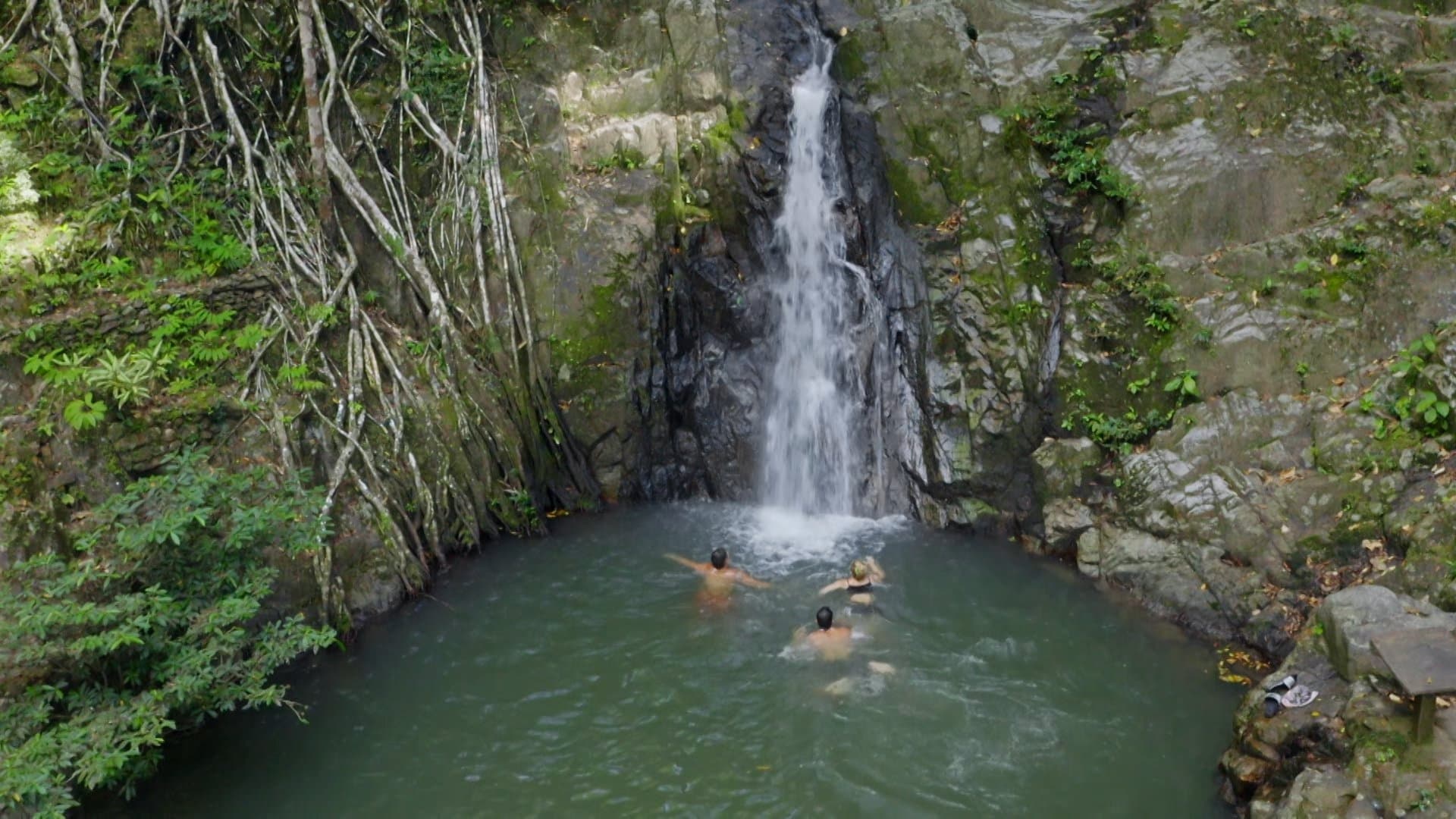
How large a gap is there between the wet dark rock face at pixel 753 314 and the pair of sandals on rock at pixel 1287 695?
425 centimetres

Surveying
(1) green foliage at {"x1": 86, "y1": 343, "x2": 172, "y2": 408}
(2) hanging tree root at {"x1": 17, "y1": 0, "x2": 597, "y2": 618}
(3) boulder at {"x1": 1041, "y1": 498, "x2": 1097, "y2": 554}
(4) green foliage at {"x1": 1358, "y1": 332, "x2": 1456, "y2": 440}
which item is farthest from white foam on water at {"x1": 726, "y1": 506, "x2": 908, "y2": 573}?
(1) green foliage at {"x1": 86, "y1": 343, "x2": 172, "y2": 408}

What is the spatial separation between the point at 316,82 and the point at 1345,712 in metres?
9.63

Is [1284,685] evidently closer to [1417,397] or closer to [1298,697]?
[1298,697]

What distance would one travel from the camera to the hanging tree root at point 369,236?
7.68m

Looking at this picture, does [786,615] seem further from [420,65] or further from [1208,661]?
[420,65]

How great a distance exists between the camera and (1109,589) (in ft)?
25.8

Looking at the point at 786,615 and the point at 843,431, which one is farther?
the point at 843,431

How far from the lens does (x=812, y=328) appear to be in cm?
1017

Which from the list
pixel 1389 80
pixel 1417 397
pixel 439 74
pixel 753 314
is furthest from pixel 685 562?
pixel 1389 80

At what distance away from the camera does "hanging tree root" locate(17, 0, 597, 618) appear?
7.68 metres

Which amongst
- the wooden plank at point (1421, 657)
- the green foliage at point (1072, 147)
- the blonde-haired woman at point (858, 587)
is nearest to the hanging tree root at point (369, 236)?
the blonde-haired woman at point (858, 587)

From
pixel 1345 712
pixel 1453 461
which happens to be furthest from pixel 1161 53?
pixel 1345 712

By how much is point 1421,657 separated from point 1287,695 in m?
1.22

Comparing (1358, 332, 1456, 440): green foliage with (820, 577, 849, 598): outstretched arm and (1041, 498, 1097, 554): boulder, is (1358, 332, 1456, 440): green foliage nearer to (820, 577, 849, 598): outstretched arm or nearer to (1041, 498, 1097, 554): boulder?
(1041, 498, 1097, 554): boulder
